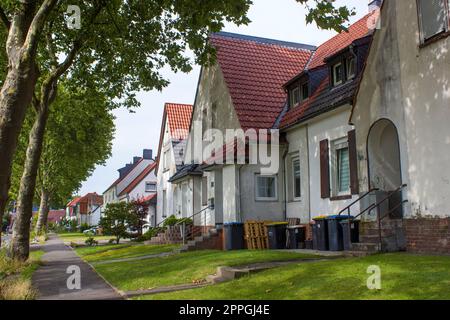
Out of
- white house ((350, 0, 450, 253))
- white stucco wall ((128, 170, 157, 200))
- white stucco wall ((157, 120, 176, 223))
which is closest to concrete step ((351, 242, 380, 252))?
white house ((350, 0, 450, 253))

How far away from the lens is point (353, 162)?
45.6ft

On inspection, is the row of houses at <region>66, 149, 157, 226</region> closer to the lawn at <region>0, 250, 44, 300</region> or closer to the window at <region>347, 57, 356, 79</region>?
the lawn at <region>0, 250, 44, 300</region>

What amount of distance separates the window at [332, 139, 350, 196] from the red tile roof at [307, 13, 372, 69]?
14.1 ft

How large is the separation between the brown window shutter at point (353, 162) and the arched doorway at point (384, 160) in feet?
2.58

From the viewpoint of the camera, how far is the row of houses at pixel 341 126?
10.6 metres

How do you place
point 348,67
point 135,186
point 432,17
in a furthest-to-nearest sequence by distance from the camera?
1. point 135,186
2. point 348,67
3. point 432,17

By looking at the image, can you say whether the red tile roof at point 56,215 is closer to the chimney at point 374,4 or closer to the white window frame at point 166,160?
the white window frame at point 166,160

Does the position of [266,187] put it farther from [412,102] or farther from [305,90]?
[412,102]

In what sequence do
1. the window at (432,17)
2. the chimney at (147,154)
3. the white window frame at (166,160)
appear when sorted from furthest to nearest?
the chimney at (147,154), the white window frame at (166,160), the window at (432,17)

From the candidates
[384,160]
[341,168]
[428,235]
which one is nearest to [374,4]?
[341,168]

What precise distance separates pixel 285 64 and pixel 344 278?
16.7 metres

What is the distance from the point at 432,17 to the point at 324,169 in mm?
6324

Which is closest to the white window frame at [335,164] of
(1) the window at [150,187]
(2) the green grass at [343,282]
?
(2) the green grass at [343,282]
